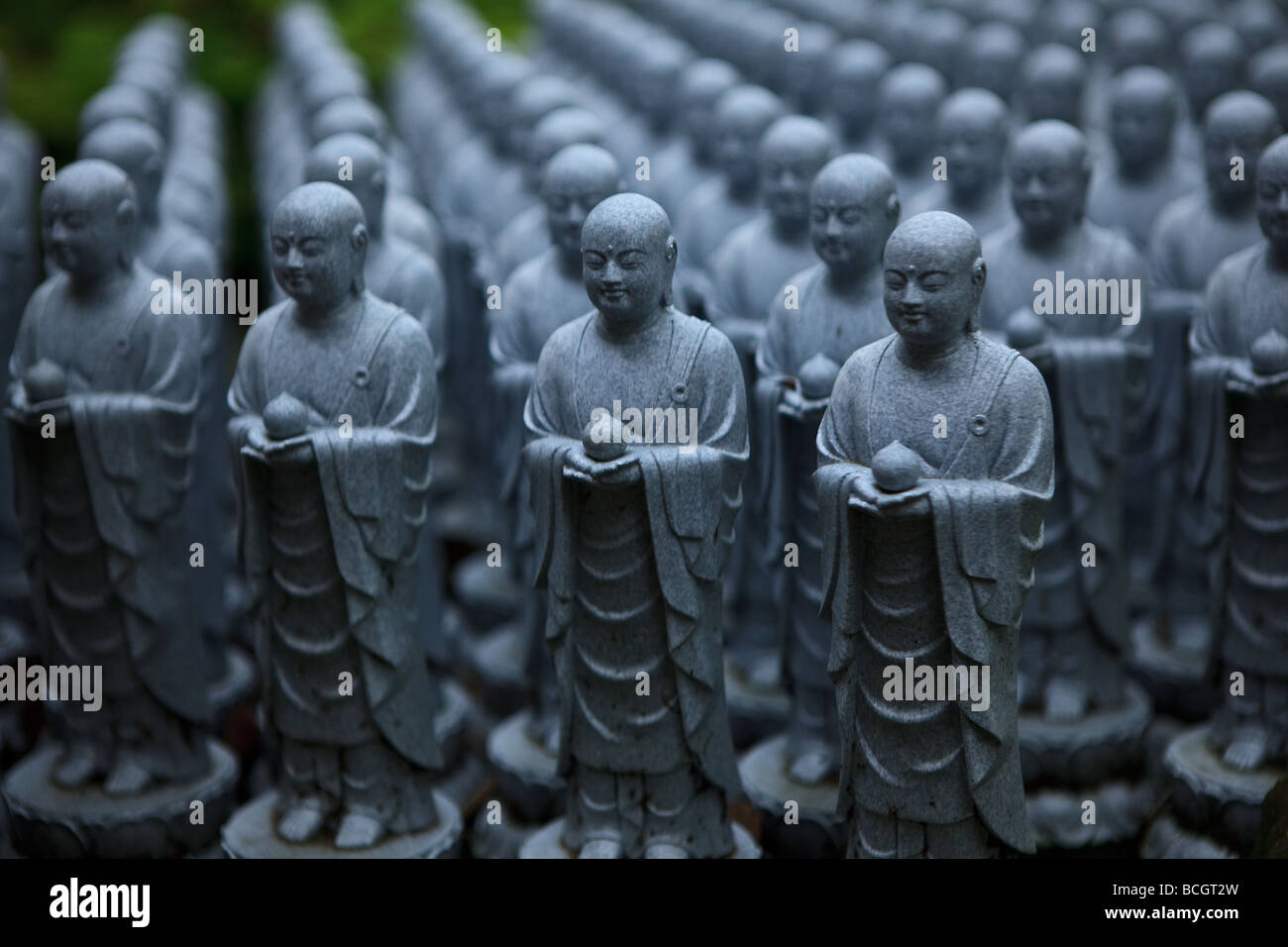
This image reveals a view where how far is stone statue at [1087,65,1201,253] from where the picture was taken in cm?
962

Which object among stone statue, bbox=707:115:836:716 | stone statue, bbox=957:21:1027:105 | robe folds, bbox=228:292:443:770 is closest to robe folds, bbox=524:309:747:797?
robe folds, bbox=228:292:443:770

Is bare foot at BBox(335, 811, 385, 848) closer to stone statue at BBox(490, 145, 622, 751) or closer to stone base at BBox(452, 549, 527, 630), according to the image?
stone statue at BBox(490, 145, 622, 751)

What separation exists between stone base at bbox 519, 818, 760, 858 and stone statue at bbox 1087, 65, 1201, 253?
14.9 ft

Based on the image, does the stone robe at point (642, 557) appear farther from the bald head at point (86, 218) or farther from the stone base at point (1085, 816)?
the bald head at point (86, 218)

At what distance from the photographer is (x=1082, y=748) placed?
7.90 meters

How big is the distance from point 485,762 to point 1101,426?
3682mm

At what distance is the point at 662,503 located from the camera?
20.7ft

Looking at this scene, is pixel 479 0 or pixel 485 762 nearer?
pixel 485 762

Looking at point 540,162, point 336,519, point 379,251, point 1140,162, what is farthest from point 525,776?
point 1140,162

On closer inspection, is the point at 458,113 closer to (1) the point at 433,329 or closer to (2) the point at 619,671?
(1) the point at 433,329

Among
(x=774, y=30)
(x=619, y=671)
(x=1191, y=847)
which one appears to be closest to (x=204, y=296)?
(x=619, y=671)

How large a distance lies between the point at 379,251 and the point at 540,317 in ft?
3.47

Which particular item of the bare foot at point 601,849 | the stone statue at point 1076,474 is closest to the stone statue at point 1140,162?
the stone statue at point 1076,474

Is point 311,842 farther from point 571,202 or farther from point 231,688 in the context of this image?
point 571,202
